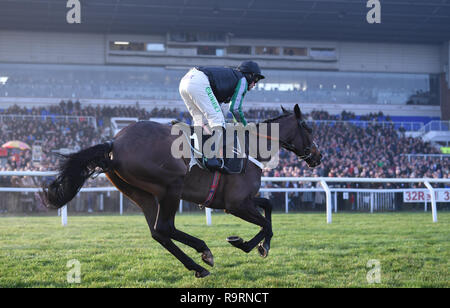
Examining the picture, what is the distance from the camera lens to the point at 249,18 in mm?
26969

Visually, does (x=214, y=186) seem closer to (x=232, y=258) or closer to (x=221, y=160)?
(x=221, y=160)

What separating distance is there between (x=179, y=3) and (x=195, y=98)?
20.5 metres

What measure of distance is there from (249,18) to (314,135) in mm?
10665

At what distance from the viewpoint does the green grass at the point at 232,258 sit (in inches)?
194

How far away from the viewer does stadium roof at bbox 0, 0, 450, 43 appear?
80.7 feet

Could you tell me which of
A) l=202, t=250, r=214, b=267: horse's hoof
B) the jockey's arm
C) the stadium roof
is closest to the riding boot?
the jockey's arm

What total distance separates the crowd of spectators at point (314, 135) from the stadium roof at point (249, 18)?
4.57 metres

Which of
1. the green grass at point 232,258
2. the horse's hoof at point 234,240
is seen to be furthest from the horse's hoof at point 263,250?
the horse's hoof at point 234,240

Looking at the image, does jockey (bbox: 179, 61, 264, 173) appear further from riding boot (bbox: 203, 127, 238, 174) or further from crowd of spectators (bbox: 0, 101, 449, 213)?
crowd of spectators (bbox: 0, 101, 449, 213)

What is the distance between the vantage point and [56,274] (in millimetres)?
5086

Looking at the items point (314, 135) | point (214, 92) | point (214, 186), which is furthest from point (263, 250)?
point (314, 135)

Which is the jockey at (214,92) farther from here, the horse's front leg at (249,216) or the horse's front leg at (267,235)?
the horse's front leg at (267,235)

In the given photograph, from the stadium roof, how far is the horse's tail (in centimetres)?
2051
